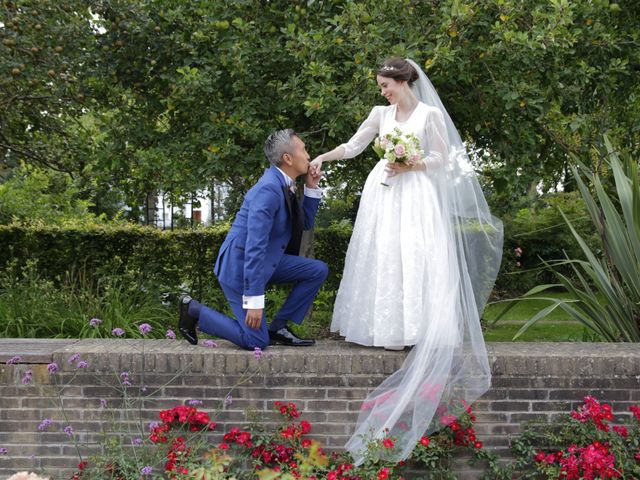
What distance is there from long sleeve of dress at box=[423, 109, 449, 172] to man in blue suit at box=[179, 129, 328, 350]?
70 centimetres

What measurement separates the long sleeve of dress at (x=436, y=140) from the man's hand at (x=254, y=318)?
130cm

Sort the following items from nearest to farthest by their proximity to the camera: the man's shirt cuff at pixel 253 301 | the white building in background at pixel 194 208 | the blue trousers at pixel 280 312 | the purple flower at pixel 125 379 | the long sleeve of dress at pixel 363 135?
1. the purple flower at pixel 125 379
2. the man's shirt cuff at pixel 253 301
3. the blue trousers at pixel 280 312
4. the long sleeve of dress at pixel 363 135
5. the white building in background at pixel 194 208

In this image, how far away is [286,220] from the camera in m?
4.04

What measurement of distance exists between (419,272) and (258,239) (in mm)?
923

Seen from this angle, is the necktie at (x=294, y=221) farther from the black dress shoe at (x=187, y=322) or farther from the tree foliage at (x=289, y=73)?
the tree foliage at (x=289, y=73)

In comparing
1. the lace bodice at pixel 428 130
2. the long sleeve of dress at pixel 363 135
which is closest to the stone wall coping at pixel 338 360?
the lace bodice at pixel 428 130

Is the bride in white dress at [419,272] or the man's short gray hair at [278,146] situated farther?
the man's short gray hair at [278,146]

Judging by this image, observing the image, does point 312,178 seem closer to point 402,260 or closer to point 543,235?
point 402,260

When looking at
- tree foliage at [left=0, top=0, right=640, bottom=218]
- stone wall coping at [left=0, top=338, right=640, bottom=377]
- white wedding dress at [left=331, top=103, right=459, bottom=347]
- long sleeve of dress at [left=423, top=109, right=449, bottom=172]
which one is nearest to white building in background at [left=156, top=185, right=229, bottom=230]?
tree foliage at [left=0, top=0, right=640, bottom=218]

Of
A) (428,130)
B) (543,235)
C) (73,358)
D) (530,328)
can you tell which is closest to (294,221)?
(428,130)

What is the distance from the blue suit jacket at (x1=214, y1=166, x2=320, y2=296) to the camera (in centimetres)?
378

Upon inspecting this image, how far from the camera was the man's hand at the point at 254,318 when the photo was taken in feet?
12.5

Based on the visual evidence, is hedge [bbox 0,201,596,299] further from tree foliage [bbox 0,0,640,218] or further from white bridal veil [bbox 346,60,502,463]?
white bridal veil [bbox 346,60,502,463]

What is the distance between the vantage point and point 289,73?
240 inches
